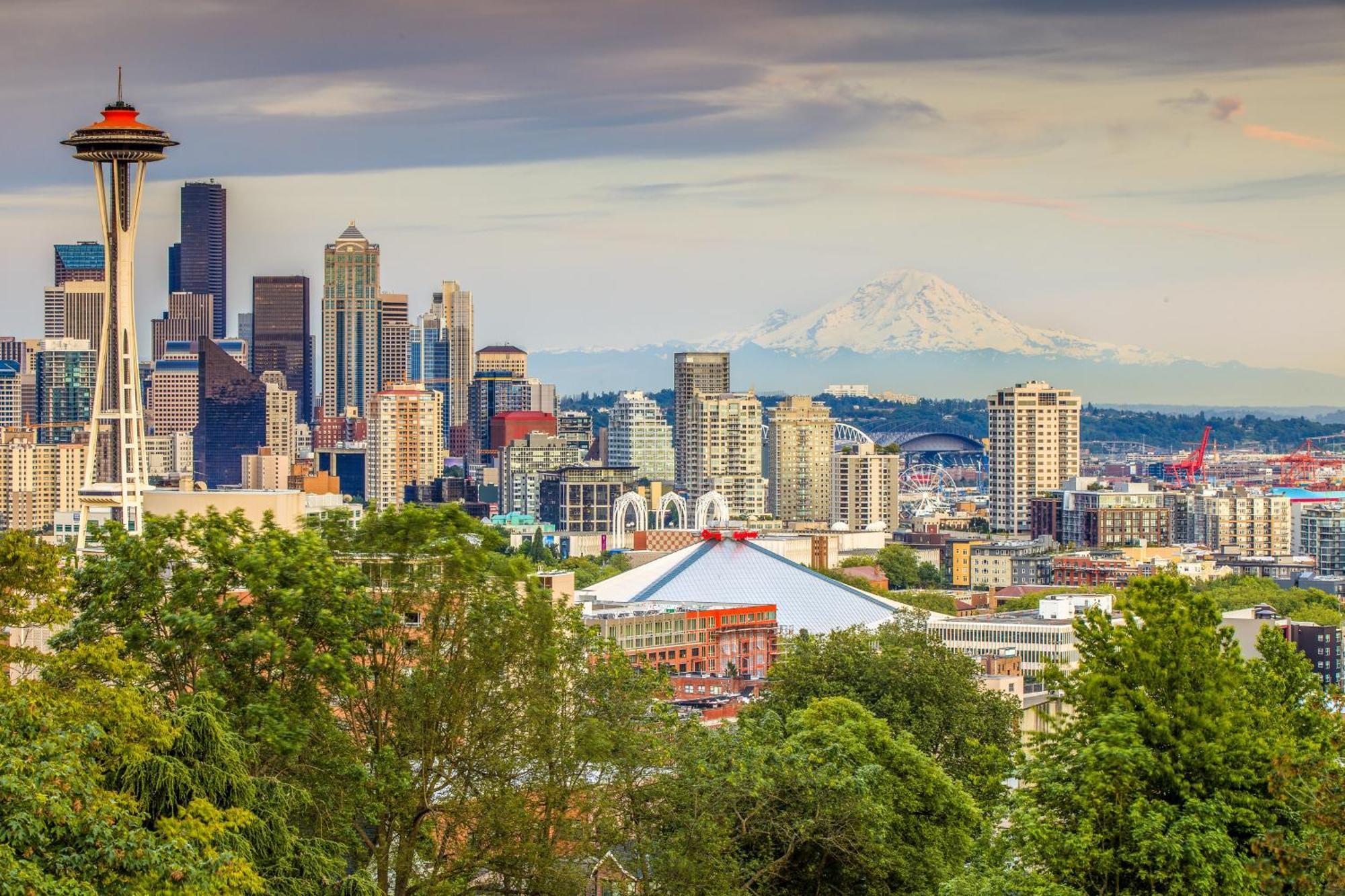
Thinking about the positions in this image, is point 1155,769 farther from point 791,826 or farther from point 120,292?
point 120,292

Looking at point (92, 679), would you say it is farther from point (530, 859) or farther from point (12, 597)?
point (530, 859)

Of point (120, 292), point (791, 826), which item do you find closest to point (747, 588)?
point (120, 292)

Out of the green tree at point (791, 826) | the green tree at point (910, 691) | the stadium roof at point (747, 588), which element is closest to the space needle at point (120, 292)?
the stadium roof at point (747, 588)

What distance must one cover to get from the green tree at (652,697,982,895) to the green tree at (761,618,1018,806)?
42.6 feet

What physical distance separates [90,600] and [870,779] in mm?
11624

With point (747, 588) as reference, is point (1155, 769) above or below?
above

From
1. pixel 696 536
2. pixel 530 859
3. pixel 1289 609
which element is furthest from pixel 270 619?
pixel 696 536

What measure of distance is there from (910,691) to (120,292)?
1998 inches

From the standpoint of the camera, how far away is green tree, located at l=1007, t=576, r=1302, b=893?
84.3ft

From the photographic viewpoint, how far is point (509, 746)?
27.4 metres

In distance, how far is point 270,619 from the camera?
26.4 metres

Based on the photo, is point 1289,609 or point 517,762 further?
point 1289,609

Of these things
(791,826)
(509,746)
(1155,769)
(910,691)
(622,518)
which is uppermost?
(622,518)

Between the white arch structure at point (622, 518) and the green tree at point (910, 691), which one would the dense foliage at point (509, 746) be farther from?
the white arch structure at point (622, 518)
